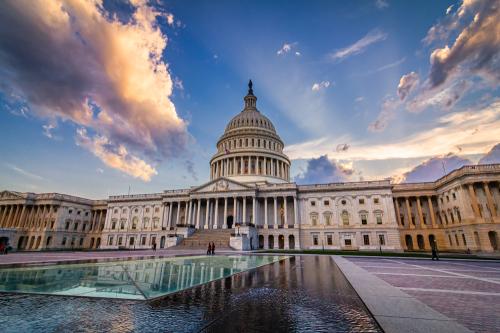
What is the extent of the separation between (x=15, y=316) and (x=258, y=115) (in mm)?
87397

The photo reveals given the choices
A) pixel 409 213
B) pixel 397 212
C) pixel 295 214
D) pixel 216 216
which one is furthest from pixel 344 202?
pixel 216 216

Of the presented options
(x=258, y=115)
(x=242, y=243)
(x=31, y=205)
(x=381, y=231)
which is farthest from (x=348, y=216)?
(x=31, y=205)

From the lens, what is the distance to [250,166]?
74250 millimetres

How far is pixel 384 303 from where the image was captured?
6574 millimetres

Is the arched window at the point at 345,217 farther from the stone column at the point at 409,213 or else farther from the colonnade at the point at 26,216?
the colonnade at the point at 26,216

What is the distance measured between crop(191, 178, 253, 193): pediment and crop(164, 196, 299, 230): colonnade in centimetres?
217

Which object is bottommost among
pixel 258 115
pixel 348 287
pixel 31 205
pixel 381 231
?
pixel 348 287

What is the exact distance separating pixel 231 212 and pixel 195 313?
5933 cm

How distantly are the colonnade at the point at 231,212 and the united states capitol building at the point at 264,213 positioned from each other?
0.86 ft

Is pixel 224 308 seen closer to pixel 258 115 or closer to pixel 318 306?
pixel 318 306

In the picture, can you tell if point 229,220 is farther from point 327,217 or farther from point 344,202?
point 344,202

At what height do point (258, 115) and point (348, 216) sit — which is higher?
point (258, 115)

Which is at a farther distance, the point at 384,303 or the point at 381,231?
the point at 381,231

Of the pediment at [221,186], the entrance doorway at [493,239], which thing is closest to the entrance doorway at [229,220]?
the pediment at [221,186]
